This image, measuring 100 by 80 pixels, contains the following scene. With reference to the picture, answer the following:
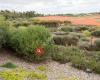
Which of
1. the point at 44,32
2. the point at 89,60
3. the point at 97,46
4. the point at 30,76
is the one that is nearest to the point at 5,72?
the point at 30,76

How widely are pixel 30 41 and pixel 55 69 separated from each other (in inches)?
82.0

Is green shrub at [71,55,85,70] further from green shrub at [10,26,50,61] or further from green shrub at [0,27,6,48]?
green shrub at [0,27,6,48]

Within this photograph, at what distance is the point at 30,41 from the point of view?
17.9 m

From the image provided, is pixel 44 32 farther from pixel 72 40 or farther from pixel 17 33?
pixel 72 40

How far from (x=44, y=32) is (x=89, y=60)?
2.80m

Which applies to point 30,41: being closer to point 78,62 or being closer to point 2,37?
point 2,37

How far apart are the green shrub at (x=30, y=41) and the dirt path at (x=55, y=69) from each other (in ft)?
1.39

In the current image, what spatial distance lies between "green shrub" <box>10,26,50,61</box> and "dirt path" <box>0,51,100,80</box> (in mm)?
424

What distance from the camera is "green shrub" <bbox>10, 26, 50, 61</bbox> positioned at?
1773 centimetres

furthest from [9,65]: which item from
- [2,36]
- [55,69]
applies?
[55,69]

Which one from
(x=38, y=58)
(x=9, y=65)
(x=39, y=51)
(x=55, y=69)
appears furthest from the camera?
(x=39, y=51)

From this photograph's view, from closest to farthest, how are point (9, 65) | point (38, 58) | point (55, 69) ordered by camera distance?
point (9, 65) < point (55, 69) < point (38, 58)

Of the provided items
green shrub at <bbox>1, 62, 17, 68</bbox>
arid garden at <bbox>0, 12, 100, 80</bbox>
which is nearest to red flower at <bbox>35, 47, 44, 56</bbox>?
arid garden at <bbox>0, 12, 100, 80</bbox>

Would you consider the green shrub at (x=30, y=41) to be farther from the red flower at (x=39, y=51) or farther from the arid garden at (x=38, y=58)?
the red flower at (x=39, y=51)
